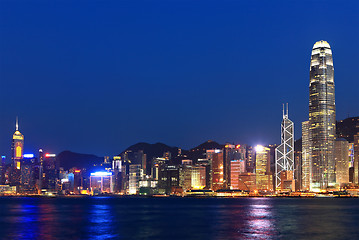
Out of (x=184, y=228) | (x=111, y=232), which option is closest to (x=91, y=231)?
(x=111, y=232)

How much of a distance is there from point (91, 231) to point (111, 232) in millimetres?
3639

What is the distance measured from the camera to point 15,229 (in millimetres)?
94625

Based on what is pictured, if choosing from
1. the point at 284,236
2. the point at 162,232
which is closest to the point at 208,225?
the point at 162,232

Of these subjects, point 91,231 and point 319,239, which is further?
point 91,231

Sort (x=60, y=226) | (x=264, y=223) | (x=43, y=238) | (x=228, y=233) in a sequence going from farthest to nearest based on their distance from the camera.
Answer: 1. (x=264, y=223)
2. (x=60, y=226)
3. (x=228, y=233)
4. (x=43, y=238)

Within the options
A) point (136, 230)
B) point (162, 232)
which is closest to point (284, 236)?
point (162, 232)

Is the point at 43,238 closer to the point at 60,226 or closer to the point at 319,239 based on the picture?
the point at 60,226

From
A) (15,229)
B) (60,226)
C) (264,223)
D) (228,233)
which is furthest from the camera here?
(264,223)

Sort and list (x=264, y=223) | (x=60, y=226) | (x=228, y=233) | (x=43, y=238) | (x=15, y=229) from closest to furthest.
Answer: (x=43, y=238), (x=228, y=233), (x=15, y=229), (x=60, y=226), (x=264, y=223)

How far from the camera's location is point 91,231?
9200 centimetres

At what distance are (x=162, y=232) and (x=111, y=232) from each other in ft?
29.9

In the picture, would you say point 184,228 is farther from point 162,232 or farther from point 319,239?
point 319,239

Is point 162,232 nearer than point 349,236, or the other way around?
point 349,236

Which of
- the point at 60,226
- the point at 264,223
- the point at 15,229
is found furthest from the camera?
the point at 264,223
